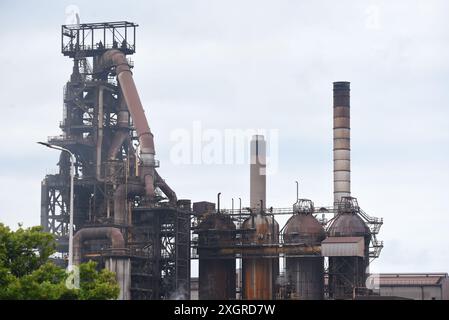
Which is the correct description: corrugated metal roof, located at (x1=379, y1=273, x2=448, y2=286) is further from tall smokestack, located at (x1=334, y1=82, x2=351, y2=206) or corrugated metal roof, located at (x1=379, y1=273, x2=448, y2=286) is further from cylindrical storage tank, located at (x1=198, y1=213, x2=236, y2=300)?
cylindrical storage tank, located at (x1=198, y1=213, x2=236, y2=300)

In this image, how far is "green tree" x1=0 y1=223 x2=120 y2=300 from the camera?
42.4 m

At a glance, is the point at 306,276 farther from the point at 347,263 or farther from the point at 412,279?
the point at 412,279

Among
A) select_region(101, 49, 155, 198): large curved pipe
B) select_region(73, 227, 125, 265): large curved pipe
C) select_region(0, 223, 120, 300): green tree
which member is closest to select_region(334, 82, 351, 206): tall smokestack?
select_region(101, 49, 155, 198): large curved pipe

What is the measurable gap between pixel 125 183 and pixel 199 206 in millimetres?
9465

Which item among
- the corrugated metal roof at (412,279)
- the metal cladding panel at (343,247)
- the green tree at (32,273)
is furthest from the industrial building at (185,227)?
the green tree at (32,273)

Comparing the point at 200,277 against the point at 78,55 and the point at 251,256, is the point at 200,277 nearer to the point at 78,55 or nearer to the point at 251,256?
the point at 251,256

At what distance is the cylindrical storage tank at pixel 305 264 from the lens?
80.1 metres

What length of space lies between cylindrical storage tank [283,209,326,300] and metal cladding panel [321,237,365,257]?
80.1 inches

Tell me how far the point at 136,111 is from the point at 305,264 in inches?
748

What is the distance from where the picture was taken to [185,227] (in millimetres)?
82750

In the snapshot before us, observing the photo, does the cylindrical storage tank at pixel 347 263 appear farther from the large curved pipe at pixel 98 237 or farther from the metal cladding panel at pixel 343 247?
the large curved pipe at pixel 98 237

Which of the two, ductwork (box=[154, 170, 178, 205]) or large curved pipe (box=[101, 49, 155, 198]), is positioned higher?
large curved pipe (box=[101, 49, 155, 198])

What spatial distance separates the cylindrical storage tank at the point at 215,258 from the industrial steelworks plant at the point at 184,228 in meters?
0.08

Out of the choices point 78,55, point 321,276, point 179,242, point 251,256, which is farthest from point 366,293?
point 78,55
